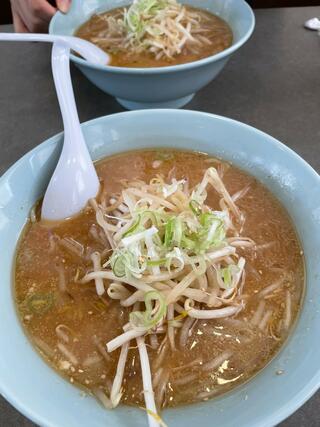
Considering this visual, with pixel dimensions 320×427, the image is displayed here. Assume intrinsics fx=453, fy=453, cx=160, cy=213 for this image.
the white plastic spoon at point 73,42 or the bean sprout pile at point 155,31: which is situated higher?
the white plastic spoon at point 73,42

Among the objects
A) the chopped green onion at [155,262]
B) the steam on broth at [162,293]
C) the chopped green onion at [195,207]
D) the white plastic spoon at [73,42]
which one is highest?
the white plastic spoon at [73,42]

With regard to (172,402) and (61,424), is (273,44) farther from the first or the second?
(61,424)

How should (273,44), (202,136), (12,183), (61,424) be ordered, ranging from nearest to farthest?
(61,424) → (12,183) → (202,136) → (273,44)

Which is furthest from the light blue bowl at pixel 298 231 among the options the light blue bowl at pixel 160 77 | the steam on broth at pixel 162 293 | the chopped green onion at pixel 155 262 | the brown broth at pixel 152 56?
the brown broth at pixel 152 56

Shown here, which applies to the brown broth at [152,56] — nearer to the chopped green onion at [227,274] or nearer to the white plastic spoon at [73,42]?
the white plastic spoon at [73,42]

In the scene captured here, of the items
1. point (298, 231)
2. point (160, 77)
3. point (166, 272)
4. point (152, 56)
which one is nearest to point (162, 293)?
point (166, 272)

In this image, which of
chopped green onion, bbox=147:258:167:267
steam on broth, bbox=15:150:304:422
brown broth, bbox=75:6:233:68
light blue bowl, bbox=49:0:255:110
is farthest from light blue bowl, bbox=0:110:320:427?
brown broth, bbox=75:6:233:68

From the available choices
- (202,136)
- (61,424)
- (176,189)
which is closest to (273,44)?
(202,136)
